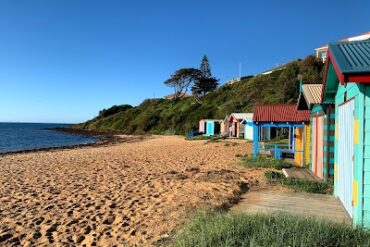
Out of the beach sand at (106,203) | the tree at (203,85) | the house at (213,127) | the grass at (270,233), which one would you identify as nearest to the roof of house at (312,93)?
the beach sand at (106,203)

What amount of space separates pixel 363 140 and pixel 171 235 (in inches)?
118

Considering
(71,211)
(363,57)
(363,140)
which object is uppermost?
(363,57)

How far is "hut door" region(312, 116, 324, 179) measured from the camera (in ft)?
29.7

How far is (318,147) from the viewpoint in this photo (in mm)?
9609

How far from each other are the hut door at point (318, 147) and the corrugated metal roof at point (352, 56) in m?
4.23

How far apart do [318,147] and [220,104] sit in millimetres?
54163

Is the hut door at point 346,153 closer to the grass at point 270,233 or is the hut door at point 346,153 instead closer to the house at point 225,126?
the grass at point 270,233

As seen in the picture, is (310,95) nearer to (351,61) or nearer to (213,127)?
(351,61)

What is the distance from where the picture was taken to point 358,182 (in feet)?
14.9

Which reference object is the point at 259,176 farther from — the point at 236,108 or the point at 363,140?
the point at 236,108

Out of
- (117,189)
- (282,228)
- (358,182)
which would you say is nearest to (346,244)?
(282,228)

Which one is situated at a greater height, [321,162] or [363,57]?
[363,57]

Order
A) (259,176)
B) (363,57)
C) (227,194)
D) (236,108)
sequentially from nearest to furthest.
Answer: (363,57) < (227,194) < (259,176) < (236,108)

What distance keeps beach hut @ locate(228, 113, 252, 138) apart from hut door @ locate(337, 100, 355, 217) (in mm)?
30308
